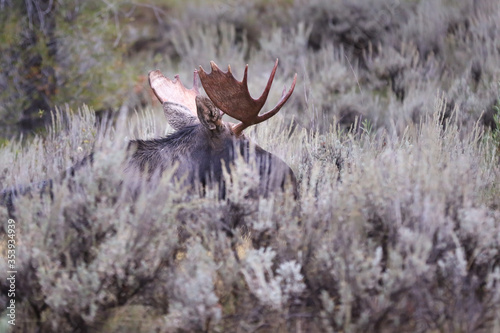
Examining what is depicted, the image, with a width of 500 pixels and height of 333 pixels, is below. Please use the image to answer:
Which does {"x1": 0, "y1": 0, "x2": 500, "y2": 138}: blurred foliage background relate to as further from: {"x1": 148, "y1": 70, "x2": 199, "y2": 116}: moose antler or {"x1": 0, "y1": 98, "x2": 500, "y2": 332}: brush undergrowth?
{"x1": 0, "y1": 98, "x2": 500, "y2": 332}: brush undergrowth

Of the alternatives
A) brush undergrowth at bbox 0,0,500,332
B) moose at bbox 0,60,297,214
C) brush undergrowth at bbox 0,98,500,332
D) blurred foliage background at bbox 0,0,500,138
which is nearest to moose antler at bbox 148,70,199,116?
moose at bbox 0,60,297,214

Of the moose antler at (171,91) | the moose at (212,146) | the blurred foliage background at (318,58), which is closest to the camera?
the moose at (212,146)

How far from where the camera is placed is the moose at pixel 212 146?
3.77 metres

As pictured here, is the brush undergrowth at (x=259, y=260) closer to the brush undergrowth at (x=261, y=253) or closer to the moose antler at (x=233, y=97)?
the brush undergrowth at (x=261, y=253)

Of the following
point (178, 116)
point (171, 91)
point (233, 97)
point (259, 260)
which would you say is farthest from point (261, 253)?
point (171, 91)

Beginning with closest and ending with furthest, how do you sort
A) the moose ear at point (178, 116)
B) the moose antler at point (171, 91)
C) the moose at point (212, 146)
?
the moose at point (212, 146), the moose ear at point (178, 116), the moose antler at point (171, 91)

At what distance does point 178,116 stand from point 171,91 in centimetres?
41

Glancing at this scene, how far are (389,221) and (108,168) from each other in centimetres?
156

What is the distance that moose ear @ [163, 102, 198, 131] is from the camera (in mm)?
4402

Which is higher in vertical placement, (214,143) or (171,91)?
(171,91)

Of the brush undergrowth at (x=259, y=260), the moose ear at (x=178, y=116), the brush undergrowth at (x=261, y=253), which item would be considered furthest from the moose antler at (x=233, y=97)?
the brush undergrowth at (x=259, y=260)

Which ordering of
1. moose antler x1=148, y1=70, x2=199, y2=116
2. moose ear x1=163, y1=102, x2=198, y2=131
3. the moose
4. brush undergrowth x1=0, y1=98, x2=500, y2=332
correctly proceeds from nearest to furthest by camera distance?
1. brush undergrowth x1=0, y1=98, x2=500, y2=332
2. the moose
3. moose ear x1=163, y1=102, x2=198, y2=131
4. moose antler x1=148, y1=70, x2=199, y2=116

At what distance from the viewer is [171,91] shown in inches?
189

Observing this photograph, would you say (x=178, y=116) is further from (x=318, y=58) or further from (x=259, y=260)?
(x=318, y=58)
